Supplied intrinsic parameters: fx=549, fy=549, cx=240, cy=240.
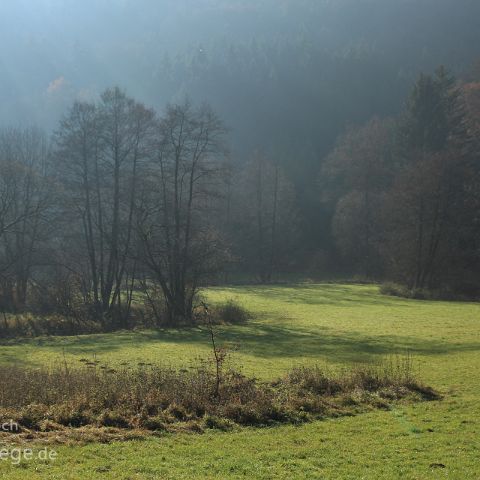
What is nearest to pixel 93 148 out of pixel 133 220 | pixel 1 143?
pixel 133 220

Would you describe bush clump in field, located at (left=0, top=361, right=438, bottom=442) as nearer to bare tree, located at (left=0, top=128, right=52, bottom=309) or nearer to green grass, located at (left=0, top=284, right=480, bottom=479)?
green grass, located at (left=0, top=284, right=480, bottom=479)

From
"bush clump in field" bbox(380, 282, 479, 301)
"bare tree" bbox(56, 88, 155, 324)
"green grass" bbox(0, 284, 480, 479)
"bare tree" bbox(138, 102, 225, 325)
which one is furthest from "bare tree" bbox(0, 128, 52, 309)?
"bush clump in field" bbox(380, 282, 479, 301)

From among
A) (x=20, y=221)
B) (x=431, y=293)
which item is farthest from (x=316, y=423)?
(x=431, y=293)

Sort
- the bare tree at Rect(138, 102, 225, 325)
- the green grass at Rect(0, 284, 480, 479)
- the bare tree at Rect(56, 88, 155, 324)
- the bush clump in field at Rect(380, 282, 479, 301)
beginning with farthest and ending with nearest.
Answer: the bush clump in field at Rect(380, 282, 479, 301), the bare tree at Rect(56, 88, 155, 324), the bare tree at Rect(138, 102, 225, 325), the green grass at Rect(0, 284, 480, 479)

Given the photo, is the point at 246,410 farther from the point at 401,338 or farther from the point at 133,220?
the point at 133,220

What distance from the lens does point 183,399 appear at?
12.0m

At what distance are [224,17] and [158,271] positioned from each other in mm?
106046

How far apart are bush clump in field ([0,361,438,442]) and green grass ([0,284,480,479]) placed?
29.4 inches

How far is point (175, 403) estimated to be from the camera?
11.9 metres

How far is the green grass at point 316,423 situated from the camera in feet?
27.7

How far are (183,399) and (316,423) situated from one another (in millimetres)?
2907

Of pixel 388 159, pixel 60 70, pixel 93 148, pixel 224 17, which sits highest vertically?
pixel 224 17

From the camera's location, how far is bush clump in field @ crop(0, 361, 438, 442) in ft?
35.6

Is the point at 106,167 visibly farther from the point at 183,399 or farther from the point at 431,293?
the point at 431,293
